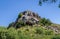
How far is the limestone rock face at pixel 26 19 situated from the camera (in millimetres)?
35719

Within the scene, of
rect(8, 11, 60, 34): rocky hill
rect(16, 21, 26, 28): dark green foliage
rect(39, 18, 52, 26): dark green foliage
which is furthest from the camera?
rect(39, 18, 52, 26): dark green foliage

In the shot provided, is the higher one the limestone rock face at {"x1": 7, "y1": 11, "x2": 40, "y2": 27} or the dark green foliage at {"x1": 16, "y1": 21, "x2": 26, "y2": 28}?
the limestone rock face at {"x1": 7, "y1": 11, "x2": 40, "y2": 27}

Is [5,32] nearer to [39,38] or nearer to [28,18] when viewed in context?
[39,38]

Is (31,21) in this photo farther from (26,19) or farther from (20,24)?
(20,24)

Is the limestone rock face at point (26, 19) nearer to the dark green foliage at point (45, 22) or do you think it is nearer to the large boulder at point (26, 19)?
the large boulder at point (26, 19)

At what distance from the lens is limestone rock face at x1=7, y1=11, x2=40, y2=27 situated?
3572cm

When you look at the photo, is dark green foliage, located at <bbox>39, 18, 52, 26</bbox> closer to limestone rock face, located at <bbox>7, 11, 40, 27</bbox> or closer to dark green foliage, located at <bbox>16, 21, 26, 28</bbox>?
limestone rock face, located at <bbox>7, 11, 40, 27</bbox>

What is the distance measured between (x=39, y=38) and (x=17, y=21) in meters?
11.8

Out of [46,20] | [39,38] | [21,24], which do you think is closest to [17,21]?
[21,24]

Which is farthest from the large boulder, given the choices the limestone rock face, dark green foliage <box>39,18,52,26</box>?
dark green foliage <box>39,18,52,26</box>

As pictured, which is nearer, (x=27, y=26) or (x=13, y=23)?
(x=27, y=26)

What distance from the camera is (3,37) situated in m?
24.2

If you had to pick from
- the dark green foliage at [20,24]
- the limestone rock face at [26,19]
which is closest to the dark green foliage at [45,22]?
the limestone rock face at [26,19]

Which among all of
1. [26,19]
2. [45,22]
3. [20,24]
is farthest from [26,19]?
[45,22]
